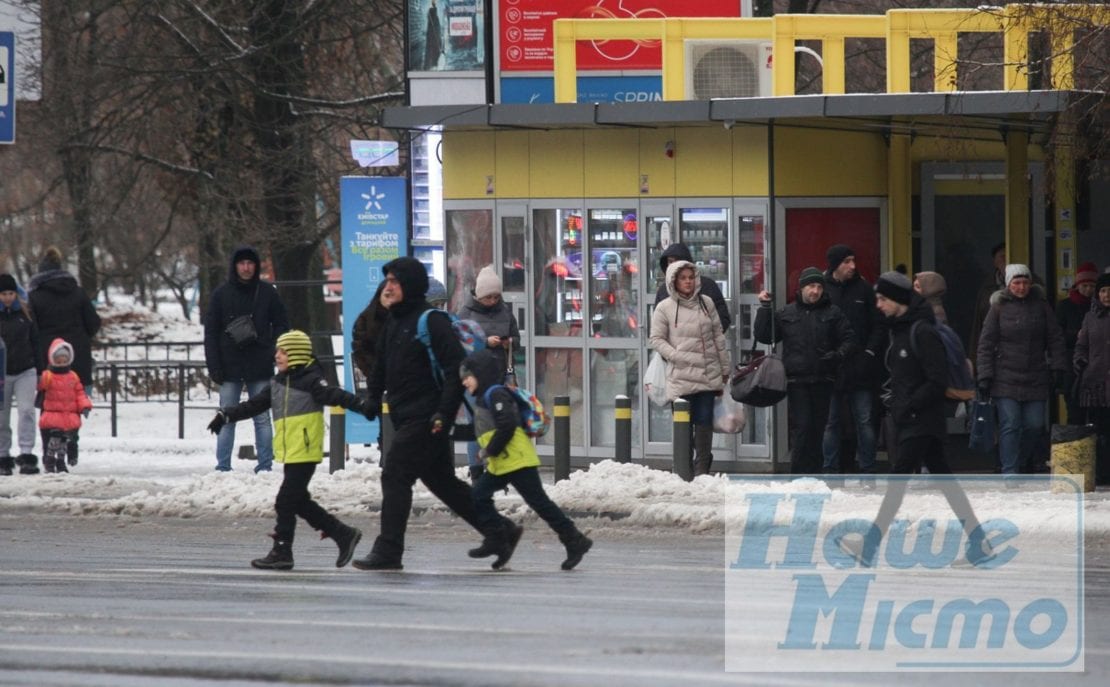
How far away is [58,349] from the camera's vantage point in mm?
17672

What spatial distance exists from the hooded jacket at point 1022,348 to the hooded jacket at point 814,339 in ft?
3.42

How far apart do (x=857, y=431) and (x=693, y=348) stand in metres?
1.39

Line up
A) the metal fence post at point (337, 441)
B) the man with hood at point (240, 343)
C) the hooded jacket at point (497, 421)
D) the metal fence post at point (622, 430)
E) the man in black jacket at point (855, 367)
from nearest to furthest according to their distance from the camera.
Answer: the hooded jacket at point (497, 421), the man in black jacket at point (855, 367), the metal fence post at point (622, 430), the metal fence post at point (337, 441), the man with hood at point (240, 343)

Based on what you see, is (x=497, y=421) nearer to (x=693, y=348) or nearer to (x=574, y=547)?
(x=574, y=547)

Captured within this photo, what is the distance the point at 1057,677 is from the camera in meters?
7.48

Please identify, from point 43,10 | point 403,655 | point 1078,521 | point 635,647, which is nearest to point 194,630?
point 403,655

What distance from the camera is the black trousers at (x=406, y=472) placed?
10672 mm

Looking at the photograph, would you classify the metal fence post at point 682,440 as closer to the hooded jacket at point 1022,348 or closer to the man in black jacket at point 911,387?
the hooded jacket at point 1022,348

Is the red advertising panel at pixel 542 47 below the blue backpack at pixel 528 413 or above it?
above

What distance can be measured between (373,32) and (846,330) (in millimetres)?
13319

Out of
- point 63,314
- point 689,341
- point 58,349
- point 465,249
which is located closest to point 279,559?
point 689,341

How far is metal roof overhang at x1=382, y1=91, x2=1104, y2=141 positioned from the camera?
50.3 feet

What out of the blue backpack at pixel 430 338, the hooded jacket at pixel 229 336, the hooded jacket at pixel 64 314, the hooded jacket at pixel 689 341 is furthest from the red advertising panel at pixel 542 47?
the blue backpack at pixel 430 338

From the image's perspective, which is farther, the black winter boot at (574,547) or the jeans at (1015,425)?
the jeans at (1015,425)
